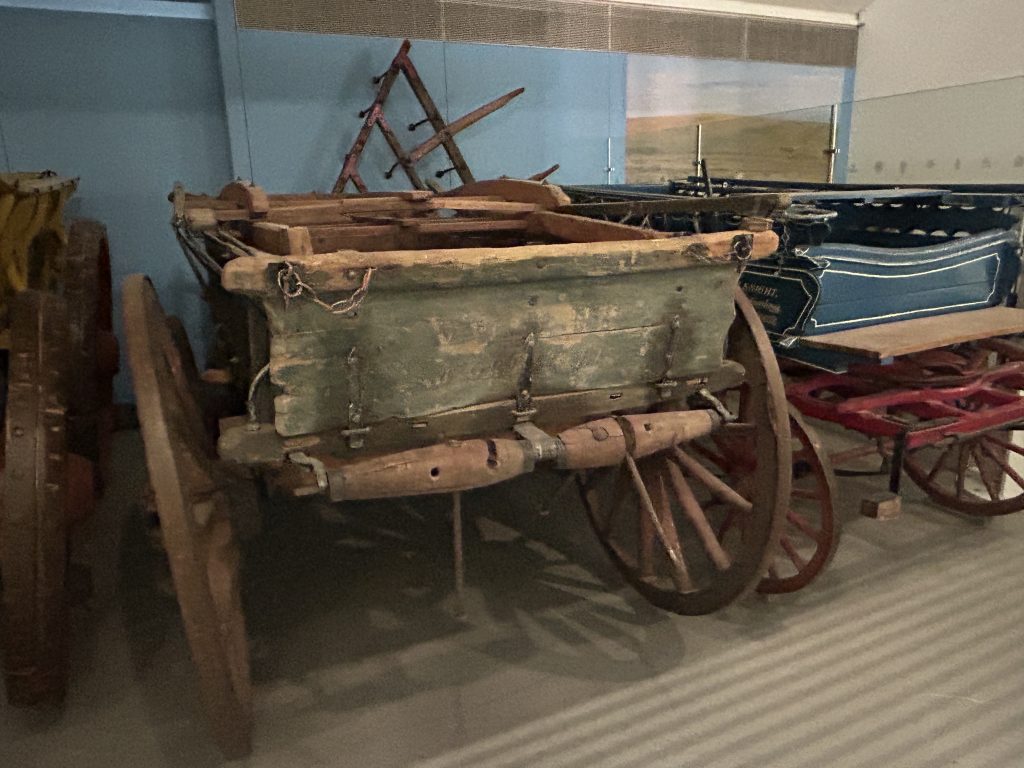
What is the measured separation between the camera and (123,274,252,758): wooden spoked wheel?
5.15ft

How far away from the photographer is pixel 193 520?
1.69 m

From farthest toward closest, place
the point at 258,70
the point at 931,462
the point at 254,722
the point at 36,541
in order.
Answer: the point at 258,70 < the point at 931,462 < the point at 254,722 < the point at 36,541

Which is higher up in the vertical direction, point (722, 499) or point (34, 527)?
point (34, 527)

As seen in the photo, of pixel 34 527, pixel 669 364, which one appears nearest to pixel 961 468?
pixel 669 364

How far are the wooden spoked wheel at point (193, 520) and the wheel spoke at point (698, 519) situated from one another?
50.9 inches

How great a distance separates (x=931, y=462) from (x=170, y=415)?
334cm

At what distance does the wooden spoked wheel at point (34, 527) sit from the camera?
1.83 metres

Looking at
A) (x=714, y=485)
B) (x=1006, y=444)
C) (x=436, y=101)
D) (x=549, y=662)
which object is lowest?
(x=549, y=662)

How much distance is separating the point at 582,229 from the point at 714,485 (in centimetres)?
87

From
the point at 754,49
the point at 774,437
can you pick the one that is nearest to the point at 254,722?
the point at 774,437

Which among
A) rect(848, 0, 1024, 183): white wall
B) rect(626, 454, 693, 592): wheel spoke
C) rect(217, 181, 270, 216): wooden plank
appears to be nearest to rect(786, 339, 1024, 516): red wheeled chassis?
rect(626, 454, 693, 592): wheel spoke

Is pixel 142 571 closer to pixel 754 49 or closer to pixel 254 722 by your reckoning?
pixel 254 722

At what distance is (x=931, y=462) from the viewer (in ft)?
11.8

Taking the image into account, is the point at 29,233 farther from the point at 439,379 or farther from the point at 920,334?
the point at 920,334
